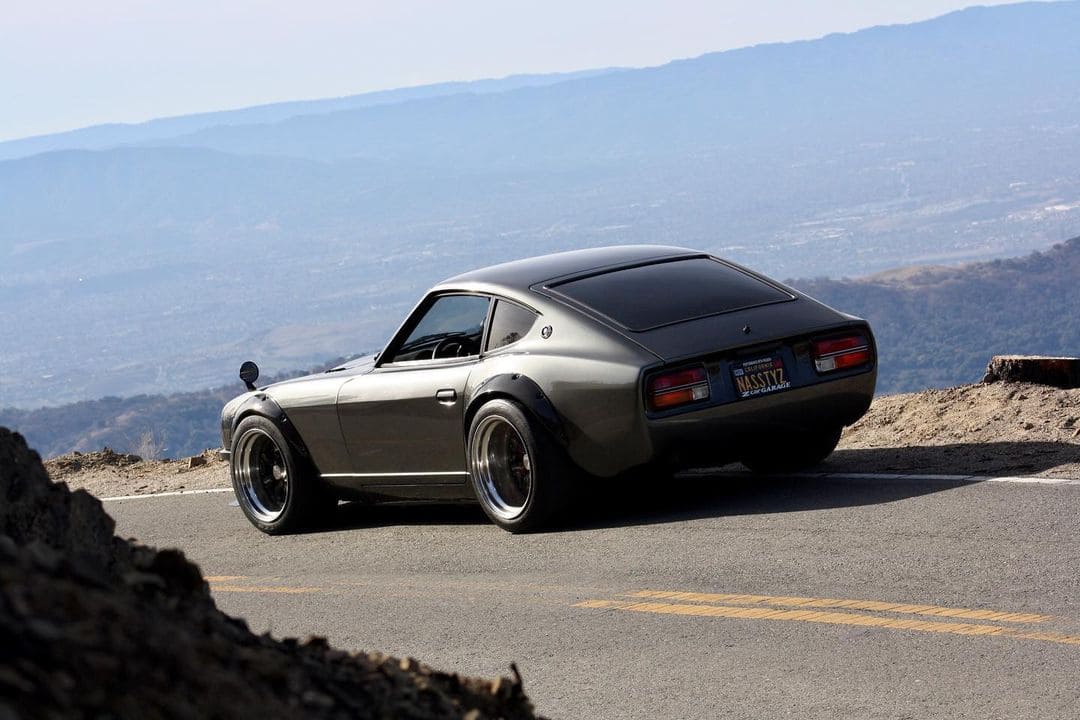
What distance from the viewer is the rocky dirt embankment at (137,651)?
7.89 ft

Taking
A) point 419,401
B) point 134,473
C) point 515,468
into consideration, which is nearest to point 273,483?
point 419,401

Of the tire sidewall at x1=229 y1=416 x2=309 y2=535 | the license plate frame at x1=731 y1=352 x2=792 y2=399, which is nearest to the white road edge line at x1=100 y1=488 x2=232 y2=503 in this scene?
the tire sidewall at x1=229 y1=416 x2=309 y2=535

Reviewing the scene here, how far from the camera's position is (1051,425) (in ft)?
31.9

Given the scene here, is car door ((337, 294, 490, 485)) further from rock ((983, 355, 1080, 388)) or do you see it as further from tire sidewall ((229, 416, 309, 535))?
rock ((983, 355, 1080, 388))

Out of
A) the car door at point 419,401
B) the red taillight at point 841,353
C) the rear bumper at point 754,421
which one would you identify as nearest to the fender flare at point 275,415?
the car door at point 419,401

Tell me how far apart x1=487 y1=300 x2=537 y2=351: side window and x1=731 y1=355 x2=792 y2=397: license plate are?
1212mm

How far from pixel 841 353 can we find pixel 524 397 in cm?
177

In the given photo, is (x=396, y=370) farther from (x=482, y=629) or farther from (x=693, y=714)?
(x=693, y=714)

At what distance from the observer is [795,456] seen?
909cm

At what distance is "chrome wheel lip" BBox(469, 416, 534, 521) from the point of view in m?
8.30

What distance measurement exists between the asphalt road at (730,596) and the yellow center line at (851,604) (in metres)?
0.01

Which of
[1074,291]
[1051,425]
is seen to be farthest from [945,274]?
[1051,425]

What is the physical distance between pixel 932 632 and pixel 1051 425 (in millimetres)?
4657

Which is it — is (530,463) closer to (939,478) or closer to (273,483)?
(939,478)
